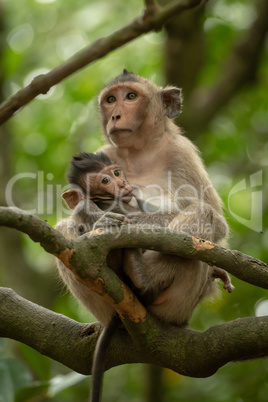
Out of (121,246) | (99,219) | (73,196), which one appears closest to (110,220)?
(99,219)

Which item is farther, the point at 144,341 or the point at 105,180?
the point at 105,180

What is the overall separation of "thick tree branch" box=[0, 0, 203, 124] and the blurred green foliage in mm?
3615

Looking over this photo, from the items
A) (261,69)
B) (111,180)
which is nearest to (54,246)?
(111,180)

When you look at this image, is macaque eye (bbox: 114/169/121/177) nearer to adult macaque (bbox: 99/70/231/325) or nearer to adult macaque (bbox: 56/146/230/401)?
adult macaque (bbox: 56/146/230/401)

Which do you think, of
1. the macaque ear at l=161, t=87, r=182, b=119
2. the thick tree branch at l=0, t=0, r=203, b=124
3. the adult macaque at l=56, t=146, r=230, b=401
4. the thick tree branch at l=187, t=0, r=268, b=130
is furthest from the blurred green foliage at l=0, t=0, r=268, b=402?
the thick tree branch at l=0, t=0, r=203, b=124

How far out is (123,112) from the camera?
4730 mm

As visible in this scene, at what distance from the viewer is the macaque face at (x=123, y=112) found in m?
4.61

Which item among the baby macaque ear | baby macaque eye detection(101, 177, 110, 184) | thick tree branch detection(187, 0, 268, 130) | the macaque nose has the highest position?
thick tree branch detection(187, 0, 268, 130)

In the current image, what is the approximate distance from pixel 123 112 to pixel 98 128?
3223 millimetres

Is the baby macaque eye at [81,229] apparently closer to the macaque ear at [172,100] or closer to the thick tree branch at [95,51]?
the thick tree branch at [95,51]

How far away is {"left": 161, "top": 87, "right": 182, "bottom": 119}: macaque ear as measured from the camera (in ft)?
16.9

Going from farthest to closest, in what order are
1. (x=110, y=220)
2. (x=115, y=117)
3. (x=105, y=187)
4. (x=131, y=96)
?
(x=131, y=96), (x=115, y=117), (x=105, y=187), (x=110, y=220)

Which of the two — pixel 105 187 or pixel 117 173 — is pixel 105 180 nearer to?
pixel 105 187

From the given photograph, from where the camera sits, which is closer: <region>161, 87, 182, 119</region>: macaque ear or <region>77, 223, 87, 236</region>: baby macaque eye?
<region>77, 223, 87, 236</region>: baby macaque eye
